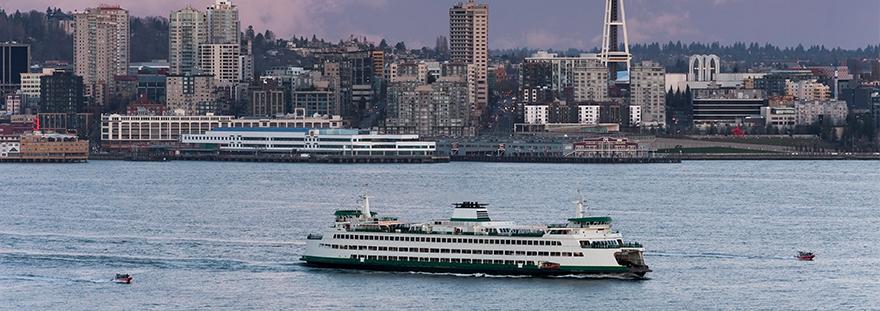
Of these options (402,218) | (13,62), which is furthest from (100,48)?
(402,218)

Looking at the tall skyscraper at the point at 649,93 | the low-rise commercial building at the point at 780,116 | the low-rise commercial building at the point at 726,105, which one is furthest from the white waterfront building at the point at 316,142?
the low-rise commercial building at the point at 726,105

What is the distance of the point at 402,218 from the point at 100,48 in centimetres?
7383

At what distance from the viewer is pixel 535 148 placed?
244 feet

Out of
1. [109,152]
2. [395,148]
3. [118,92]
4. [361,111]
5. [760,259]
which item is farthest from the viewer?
[118,92]

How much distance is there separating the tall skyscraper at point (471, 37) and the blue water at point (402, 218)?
4187 centimetres

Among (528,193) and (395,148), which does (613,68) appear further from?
(528,193)

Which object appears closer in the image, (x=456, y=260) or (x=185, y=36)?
(x=456, y=260)

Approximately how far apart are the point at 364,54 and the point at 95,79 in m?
12.8

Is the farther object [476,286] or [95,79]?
[95,79]

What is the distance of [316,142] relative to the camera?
74.4 metres

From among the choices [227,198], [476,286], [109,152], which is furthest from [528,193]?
[109,152]

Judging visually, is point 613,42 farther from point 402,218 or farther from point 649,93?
point 402,218

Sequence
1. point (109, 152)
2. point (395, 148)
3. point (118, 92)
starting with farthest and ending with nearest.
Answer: point (118, 92) < point (109, 152) < point (395, 148)

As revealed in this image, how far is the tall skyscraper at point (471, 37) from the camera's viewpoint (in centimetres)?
10112
